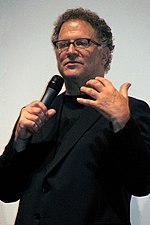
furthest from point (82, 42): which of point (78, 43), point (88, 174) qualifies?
point (88, 174)

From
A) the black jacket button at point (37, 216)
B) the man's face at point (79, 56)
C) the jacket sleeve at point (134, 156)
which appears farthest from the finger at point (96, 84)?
the black jacket button at point (37, 216)

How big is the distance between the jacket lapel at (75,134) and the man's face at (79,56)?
17 centimetres

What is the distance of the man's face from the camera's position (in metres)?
1.11

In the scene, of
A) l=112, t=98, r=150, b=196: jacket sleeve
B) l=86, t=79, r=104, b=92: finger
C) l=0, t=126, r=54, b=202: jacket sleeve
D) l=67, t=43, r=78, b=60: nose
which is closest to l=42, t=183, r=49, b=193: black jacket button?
l=0, t=126, r=54, b=202: jacket sleeve

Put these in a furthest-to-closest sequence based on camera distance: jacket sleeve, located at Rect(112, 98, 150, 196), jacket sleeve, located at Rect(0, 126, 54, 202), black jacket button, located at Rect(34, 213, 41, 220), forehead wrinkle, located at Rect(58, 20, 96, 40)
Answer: forehead wrinkle, located at Rect(58, 20, 96, 40) → jacket sleeve, located at Rect(0, 126, 54, 202) → black jacket button, located at Rect(34, 213, 41, 220) → jacket sleeve, located at Rect(112, 98, 150, 196)

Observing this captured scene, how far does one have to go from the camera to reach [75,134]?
3.23 feet

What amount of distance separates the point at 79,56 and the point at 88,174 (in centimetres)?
44

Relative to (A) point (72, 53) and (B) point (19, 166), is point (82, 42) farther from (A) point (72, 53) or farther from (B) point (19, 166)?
(B) point (19, 166)

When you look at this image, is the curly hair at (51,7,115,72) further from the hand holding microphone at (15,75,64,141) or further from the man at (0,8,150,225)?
the hand holding microphone at (15,75,64,141)

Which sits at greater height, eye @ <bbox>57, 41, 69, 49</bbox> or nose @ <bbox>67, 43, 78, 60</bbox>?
eye @ <bbox>57, 41, 69, 49</bbox>

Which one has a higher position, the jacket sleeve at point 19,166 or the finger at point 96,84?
the finger at point 96,84

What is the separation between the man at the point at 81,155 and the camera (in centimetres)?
82

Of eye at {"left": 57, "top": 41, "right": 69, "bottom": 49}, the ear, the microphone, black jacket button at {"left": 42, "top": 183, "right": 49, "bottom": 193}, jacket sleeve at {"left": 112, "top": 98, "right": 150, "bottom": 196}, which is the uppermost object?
eye at {"left": 57, "top": 41, "right": 69, "bottom": 49}

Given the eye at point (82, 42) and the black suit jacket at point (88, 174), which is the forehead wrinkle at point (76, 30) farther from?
the black suit jacket at point (88, 174)
